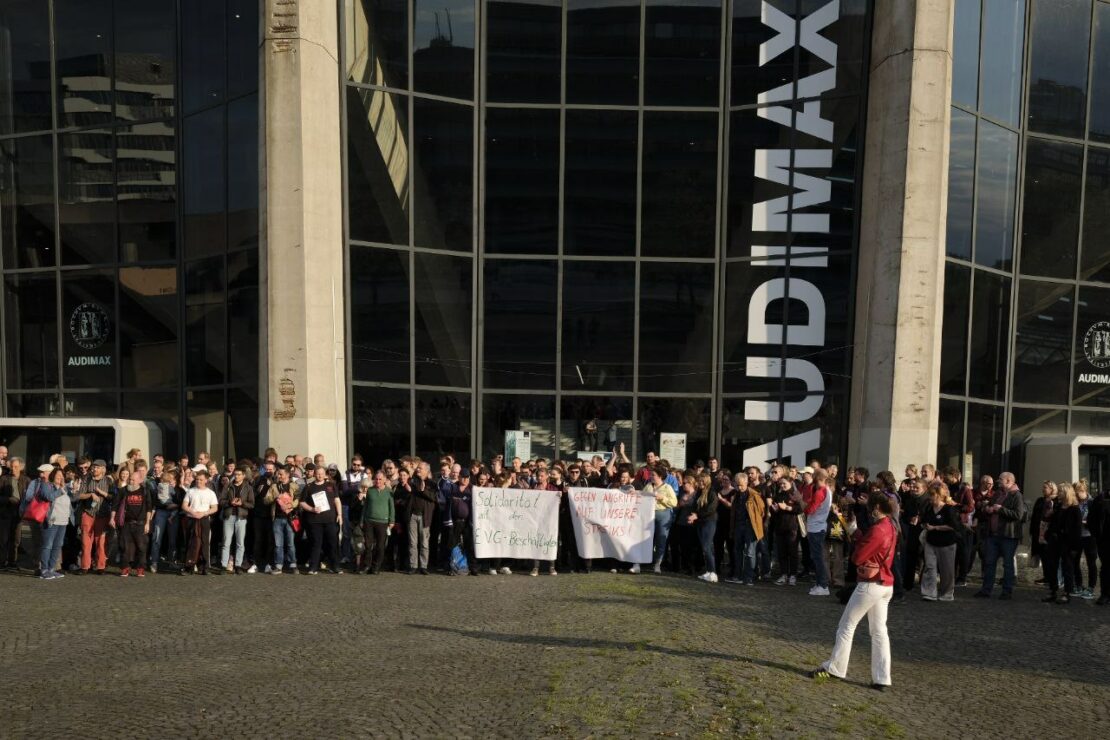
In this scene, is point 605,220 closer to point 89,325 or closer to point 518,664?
point 89,325

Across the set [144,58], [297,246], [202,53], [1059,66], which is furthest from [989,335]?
[144,58]

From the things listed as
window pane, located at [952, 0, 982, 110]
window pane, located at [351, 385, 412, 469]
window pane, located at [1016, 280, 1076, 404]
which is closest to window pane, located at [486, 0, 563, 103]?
window pane, located at [351, 385, 412, 469]

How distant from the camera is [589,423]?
2386 cm

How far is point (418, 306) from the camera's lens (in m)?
23.4

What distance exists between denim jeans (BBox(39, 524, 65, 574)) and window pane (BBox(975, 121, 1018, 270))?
17.3m

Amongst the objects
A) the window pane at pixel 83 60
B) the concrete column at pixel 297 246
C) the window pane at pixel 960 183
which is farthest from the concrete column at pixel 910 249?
the window pane at pixel 83 60

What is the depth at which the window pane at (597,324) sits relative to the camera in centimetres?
2386

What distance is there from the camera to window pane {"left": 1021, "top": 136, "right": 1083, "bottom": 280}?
79.9 ft

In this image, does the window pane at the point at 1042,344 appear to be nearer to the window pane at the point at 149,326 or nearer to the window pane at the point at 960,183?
the window pane at the point at 960,183

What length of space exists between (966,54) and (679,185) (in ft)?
19.9

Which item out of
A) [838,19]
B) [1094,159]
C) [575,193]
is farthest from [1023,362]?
[575,193]

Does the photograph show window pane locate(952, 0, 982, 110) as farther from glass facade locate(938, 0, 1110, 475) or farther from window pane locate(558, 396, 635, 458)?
window pane locate(558, 396, 635, 458)

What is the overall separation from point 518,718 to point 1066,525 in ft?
34.2

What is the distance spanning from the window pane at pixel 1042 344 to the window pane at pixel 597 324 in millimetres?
8072
